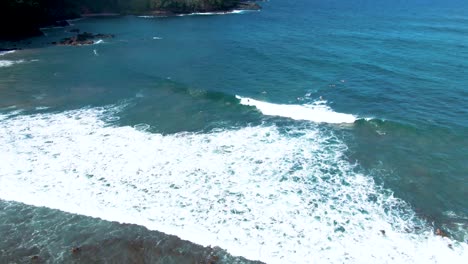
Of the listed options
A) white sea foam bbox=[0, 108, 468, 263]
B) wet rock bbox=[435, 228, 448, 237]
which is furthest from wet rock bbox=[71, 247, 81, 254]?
wet rock bbox=[435, 228, 448, 237]

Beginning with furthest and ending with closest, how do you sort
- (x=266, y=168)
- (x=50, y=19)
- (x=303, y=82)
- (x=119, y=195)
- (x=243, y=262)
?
(x=50, y=19)
(x=303, y=82)
(x=266, y=168)
(x=119, y=195)
(x=243, y=262)

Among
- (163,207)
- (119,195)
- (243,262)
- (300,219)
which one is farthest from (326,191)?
(119,195)

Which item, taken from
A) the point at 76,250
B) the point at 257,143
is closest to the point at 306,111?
the point at 257,143

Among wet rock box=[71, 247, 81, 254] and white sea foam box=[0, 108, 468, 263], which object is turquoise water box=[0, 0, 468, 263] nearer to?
white sea foam box=[0, 108, 468, 263]

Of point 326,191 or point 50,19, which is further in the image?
point 50,19

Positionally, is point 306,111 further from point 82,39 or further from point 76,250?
point 82,39

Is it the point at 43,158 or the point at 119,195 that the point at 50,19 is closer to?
the point at 43,158
